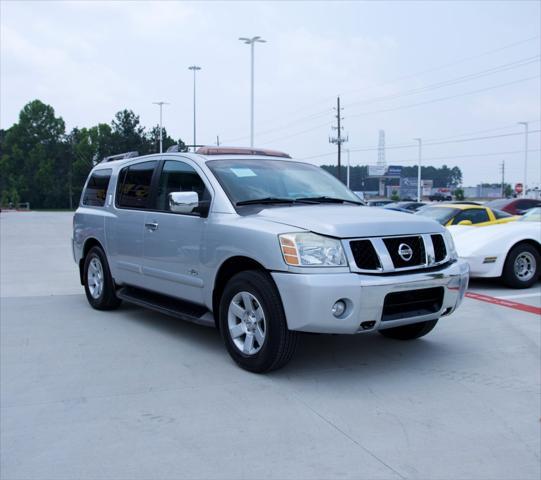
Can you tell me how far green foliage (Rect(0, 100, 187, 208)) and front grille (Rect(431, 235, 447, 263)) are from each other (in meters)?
76.7

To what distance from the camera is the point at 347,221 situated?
15.0 feet

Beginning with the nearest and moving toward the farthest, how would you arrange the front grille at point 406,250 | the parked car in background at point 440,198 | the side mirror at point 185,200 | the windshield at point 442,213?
the front grille at point 406,250 → the side mirror at point 185,200 → the windshield at point 442,213 → the parked car in background at point 440,198

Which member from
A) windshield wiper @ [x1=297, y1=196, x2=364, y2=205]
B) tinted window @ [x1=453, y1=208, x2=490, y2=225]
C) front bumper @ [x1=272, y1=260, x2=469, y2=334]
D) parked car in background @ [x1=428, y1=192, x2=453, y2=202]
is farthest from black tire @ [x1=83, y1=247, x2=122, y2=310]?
parked car in background @ [x1=428, y1=192, x2=453, y2=202]

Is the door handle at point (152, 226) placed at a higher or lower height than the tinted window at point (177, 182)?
lower

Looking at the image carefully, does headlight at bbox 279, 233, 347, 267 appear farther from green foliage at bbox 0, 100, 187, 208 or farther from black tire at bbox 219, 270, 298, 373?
green foliage at bbox 0, 100, 187, 208

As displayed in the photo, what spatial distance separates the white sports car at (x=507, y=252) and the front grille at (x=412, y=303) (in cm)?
433

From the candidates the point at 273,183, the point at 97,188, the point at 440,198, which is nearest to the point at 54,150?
the point at 440,198

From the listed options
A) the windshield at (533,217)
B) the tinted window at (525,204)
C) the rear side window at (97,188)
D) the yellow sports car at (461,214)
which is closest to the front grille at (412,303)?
the rear side window at (97,188)

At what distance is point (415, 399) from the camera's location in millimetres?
4203

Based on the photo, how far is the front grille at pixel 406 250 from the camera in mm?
4590

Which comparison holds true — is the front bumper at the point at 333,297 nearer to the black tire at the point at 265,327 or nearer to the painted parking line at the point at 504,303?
the black tire at the point at 265,327

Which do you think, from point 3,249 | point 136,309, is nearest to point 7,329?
point 136,309

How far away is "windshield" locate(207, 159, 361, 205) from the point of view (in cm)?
530

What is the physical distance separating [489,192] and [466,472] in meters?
142
